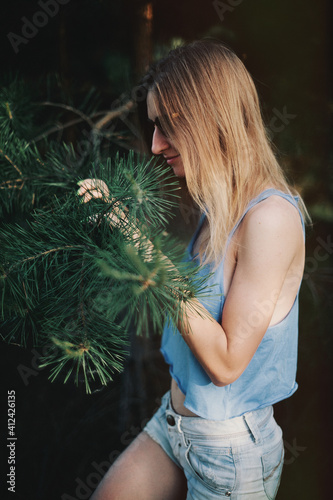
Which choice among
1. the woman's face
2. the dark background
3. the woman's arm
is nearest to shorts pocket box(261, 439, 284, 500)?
the woman's arm

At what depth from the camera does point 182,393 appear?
0.88 meters

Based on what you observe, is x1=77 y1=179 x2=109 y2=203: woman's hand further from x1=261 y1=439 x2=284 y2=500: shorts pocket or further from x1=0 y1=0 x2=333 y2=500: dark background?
x1=261 y1=439 x2=284 y2=500: shorts pocket

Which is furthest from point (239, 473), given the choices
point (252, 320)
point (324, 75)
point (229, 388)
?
point (324, 75)

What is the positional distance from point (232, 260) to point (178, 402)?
0.38 m

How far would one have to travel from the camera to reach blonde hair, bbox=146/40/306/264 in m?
0.76

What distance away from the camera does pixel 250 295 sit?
67 cm

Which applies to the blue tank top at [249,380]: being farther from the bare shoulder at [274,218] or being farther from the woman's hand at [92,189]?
the woman's hand at [92,189]

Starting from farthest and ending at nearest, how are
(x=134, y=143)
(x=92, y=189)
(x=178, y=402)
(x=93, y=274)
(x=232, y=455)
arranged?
(x=134, y=143) → (x=178, y=402) → (x=232, y=455) → (x=92, y=189) → (x=93, y=274)

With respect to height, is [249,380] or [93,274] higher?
[93,274]

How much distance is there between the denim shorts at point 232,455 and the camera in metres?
0.77

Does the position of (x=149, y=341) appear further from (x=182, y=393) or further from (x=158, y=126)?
(x=158, y=126)

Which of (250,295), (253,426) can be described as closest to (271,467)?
(253,426)

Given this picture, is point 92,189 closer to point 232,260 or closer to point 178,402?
point 232,260

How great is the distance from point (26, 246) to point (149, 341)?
94cm
